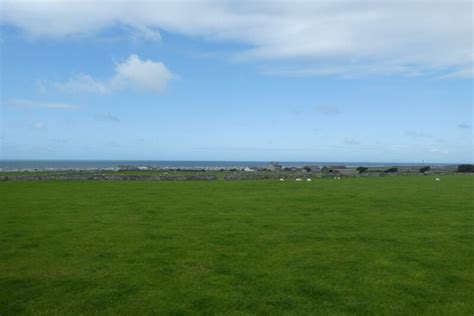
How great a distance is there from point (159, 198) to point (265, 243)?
1136cm

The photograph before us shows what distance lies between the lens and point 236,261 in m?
9.80

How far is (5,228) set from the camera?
13.5 meters

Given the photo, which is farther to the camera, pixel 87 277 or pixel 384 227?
pixel 384 227

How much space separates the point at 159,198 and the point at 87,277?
13.3 metres

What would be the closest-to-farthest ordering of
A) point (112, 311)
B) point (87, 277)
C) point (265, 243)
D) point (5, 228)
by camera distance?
point (112, 311), point (87, 277), point (265, 243), point (5, 228)

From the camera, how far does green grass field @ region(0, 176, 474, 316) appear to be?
7.45 m

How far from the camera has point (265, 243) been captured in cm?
1154

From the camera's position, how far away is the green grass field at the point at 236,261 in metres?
7.45

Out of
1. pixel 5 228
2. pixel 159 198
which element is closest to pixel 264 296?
pixel 5 228

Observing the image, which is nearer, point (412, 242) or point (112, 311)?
point (112, 311)

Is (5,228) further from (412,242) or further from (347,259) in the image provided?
(412,242)

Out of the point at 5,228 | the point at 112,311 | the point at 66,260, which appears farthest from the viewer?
the point at 5,228

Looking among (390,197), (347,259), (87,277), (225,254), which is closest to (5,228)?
(87,277)

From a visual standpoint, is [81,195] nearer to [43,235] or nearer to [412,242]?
[43,235]
